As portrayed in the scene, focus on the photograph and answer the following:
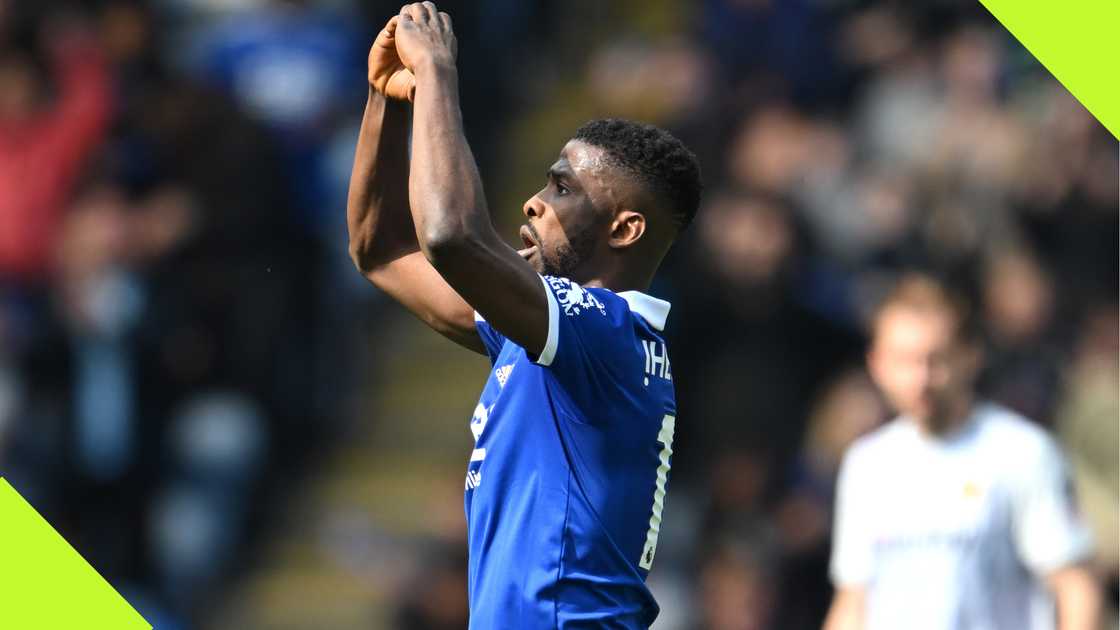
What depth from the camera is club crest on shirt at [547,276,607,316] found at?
345cm

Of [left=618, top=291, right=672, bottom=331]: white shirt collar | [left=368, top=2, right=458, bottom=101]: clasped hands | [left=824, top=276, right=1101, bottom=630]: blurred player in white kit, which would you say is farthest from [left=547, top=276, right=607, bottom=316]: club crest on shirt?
[left=824, top=276, right=1101, bottom=630]: blurred player in white kit

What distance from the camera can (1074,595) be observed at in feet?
18.4

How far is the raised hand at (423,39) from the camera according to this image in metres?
3.45

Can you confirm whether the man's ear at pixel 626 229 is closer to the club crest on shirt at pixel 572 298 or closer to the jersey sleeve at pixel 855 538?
the club crest on shirt at pixel 572 298

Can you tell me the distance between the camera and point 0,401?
8.75 meters

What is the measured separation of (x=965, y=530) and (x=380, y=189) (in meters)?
2.71

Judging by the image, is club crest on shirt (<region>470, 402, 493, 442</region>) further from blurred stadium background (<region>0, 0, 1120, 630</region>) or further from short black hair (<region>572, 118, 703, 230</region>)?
blurred stadium background (<region>0, 0, 1120, 630</region>)

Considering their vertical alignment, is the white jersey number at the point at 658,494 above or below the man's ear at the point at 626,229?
below

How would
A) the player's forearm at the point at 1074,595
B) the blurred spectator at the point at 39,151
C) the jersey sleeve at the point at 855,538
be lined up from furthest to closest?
Result: 1. the blurred spectator at the point at 39,151
2. the jersey sleeve at the point at 855,538
3. the player's forearm at the point at 1074,595

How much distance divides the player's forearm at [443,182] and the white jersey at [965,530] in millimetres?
3029

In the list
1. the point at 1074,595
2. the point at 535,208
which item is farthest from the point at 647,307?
the point at 1074,595

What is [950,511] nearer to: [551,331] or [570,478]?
[570,478]

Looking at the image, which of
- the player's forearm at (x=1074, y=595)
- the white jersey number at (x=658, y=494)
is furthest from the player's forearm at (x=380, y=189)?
the player's forearm at (x=1074, y=595)

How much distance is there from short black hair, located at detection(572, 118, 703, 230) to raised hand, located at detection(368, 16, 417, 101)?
424 millimetres
